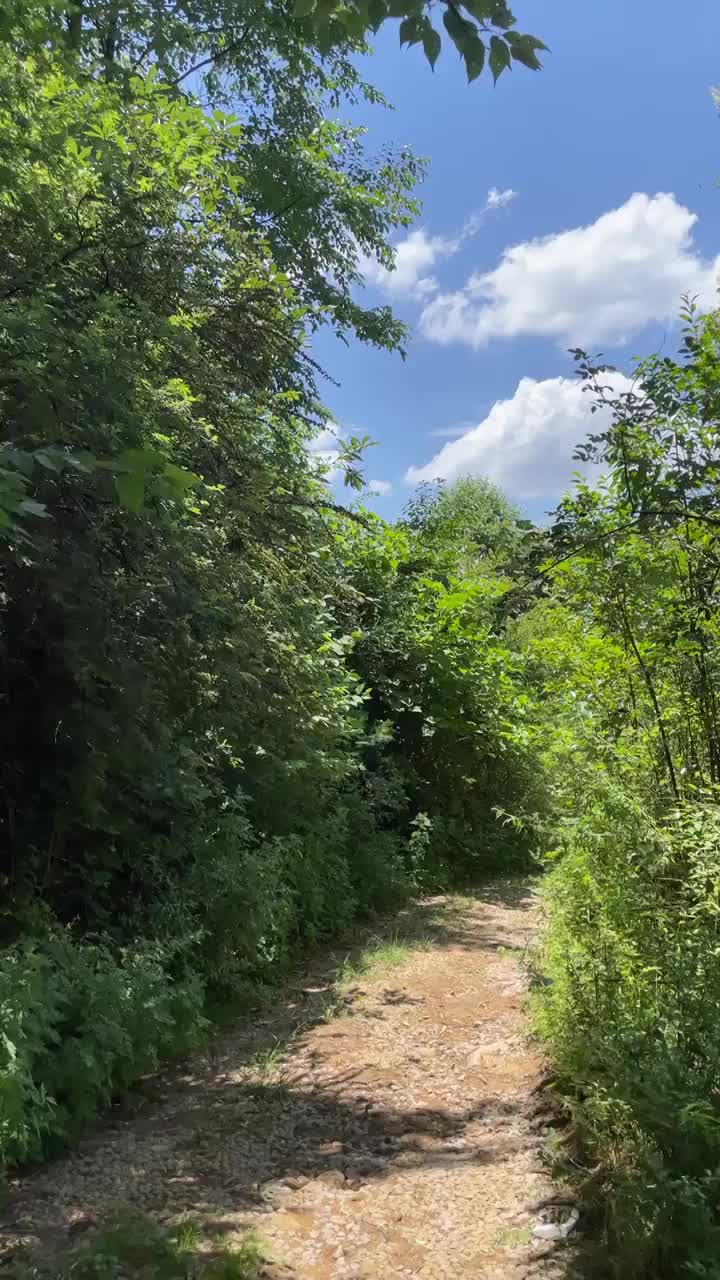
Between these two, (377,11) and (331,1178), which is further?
(331,1178)

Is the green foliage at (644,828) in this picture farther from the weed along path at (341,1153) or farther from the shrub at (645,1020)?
the weed along path at (341,1153)

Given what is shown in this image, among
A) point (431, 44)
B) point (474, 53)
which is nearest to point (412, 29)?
point (431, 44)

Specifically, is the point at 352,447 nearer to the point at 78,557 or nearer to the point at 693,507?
the point at 78,557

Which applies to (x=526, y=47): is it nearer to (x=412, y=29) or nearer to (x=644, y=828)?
(x=412, y=29)

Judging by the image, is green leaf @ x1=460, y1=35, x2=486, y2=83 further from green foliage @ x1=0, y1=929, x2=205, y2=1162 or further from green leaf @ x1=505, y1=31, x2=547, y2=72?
green foliage @ x1=0, y1=929, x2=205, y2=1162

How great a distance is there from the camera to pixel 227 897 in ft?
18.2

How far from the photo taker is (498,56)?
90.7 inches

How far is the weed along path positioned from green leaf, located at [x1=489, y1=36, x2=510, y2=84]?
353 centimetres

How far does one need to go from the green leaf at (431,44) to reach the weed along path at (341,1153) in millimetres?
3596

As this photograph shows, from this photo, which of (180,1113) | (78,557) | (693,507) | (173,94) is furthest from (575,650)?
(173,94)

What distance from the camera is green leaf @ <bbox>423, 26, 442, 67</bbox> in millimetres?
2344

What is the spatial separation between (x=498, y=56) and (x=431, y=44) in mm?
188

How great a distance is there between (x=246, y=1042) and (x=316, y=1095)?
0.88m

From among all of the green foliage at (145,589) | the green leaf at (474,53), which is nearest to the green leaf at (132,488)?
the green foliage at (145,589)
